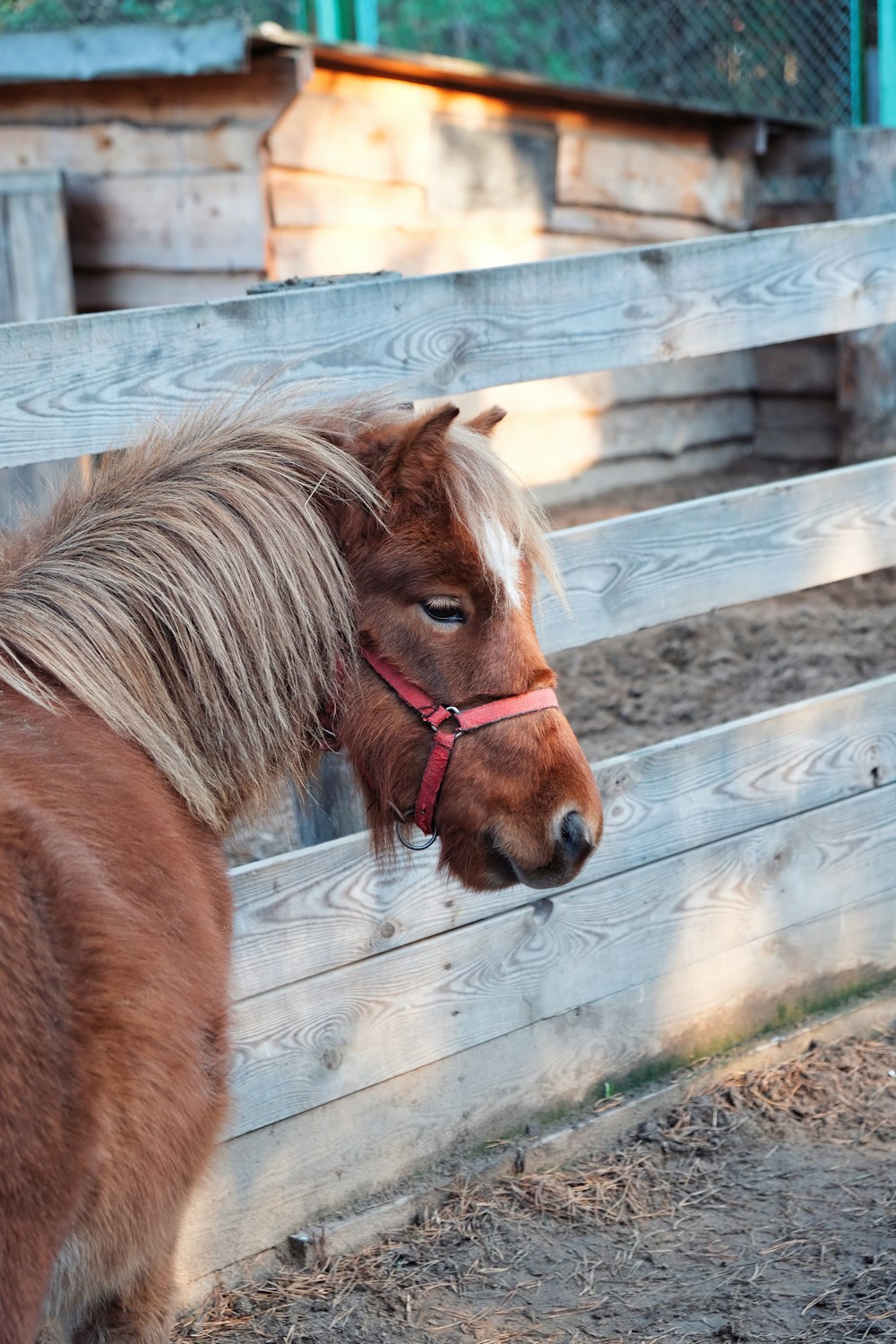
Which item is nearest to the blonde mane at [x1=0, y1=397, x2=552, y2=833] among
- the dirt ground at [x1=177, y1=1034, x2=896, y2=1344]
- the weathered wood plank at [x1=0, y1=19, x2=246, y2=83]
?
the dirt ground at [x1=177, y1=1034, x2=896, y2=1344]

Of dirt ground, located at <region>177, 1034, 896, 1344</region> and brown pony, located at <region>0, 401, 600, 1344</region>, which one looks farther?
dirt ground, located at <region>177, 1034, 896, 1344</region>

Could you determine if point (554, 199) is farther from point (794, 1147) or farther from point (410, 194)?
point (794, 1147)

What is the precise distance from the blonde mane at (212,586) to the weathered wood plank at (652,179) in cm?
527

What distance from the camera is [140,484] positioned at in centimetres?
198

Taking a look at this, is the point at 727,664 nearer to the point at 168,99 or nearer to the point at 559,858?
the point at 559,858

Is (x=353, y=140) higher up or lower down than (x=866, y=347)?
higher up

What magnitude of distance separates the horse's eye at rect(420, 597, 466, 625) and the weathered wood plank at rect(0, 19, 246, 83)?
Answer: 13.6ft

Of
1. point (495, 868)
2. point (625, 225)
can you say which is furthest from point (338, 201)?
point (495, 868)

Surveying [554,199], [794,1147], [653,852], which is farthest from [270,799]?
[554,199]

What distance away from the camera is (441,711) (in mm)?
1988

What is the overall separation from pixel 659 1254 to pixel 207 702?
1603 mm

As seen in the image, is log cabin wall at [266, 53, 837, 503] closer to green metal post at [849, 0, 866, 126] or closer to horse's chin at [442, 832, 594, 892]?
green metal post at [849, 0, 866, 126]

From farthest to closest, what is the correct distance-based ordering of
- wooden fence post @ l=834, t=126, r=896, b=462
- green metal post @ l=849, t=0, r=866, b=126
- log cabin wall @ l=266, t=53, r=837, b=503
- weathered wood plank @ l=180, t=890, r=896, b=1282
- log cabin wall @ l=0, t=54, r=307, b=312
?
1. green metal post @ l=849, t=0, r=866, b=126
2. wooden fence post @ l=834, t=126, r=896, b=462
3. log cabin wall @ l=266, t=53, r=837, b=503
4. log cabin wall @ l=0, t=54, r=307, b=312
5. weathered wood plank @ l=180, t=890, r=896, b=1282

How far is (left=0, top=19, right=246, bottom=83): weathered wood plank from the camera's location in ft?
17.3
